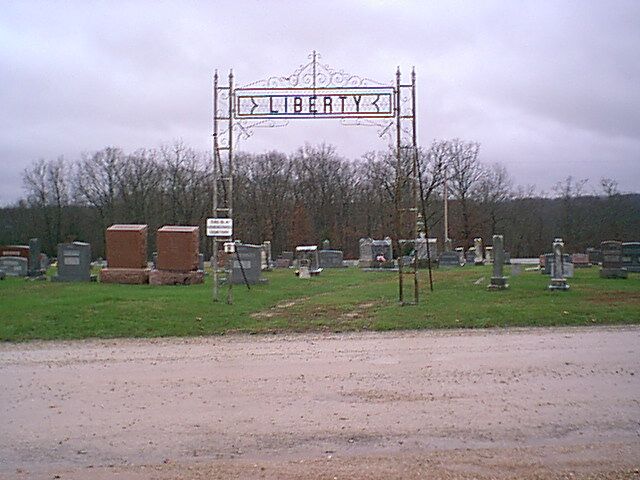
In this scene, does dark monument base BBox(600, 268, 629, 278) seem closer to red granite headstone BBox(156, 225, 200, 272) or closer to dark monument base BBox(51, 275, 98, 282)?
red granite headstone BBox(156, 225, 200, 272)

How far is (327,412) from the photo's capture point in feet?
25.1

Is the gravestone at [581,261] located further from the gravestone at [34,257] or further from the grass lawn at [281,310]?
the gravestone at [34,257]

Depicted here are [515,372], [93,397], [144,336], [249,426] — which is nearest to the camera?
[249,426]

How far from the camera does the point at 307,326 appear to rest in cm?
1587

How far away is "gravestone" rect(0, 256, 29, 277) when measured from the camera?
122 feet

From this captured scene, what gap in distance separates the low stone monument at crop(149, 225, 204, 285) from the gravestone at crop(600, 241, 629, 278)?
18229mm

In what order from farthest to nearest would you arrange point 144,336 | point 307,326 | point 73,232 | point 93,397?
point 73,232, point 307,326, point 144,336, point 93,397

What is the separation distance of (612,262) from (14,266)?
96.8 feet

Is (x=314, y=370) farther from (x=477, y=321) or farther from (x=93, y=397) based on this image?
(x=477, y=321)

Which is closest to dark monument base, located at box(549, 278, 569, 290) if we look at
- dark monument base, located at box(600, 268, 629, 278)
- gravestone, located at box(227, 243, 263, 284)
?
dark monument base, located at box(600, 268, 629, 278)

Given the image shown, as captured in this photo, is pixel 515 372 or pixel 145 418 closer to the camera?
pixel 145 418

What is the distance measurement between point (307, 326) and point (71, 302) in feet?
23.5

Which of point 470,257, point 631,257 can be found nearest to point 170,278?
point 631,257

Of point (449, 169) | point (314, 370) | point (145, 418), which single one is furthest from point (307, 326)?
point (449, 169)
